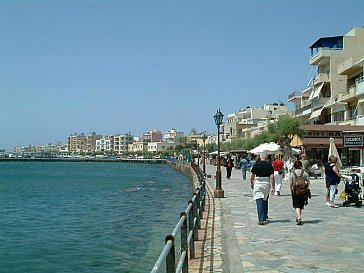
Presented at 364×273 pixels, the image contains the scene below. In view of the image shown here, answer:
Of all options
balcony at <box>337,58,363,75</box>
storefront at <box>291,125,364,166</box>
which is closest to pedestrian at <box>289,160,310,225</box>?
storefront at <box>291,125,364,166</box>

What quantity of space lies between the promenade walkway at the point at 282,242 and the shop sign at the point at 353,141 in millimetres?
8234

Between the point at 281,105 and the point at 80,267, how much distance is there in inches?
4036

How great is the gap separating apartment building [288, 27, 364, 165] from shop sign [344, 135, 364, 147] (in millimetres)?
14019

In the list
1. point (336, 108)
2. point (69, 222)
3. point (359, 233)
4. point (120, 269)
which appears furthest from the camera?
point (336, 108)

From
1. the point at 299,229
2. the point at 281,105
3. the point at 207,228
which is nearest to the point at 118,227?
the point at 207,228

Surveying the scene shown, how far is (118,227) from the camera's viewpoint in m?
17.0

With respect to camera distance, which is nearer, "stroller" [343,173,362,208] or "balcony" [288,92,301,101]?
"stroller" [343,173,362,208]

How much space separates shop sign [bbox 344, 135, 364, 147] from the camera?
20.6 m

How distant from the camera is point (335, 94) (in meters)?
44.7

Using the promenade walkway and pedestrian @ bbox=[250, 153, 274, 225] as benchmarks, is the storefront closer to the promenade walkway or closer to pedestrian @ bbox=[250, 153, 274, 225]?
the promenade walkway

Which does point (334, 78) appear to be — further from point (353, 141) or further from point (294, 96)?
point (353, 141)

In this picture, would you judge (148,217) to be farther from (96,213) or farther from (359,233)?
(359,233)

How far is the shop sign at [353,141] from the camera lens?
20.6 meters

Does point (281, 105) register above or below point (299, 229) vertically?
above
